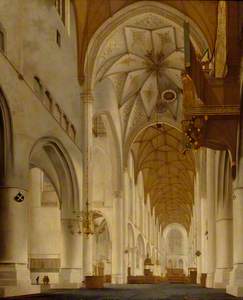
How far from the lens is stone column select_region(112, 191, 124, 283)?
105 ft

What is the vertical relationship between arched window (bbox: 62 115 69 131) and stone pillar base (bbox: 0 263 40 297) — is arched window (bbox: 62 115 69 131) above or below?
above

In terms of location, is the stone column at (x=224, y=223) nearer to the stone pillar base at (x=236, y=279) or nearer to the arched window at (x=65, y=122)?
the stone pillar base at (x=236, y=279)

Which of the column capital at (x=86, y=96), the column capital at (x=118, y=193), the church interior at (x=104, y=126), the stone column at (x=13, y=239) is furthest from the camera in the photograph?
the column capital at (x=118, y=193)

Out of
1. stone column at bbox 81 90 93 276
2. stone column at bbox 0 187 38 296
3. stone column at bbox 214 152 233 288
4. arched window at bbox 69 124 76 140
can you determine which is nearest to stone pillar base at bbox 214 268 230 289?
stone column at bbox 214 152 233 288

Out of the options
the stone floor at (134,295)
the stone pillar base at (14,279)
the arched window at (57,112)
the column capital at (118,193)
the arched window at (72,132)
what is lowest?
the stone floor at (134,295)

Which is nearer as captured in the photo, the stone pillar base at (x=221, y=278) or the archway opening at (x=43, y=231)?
the stone pillar base at (x=221, y=278)

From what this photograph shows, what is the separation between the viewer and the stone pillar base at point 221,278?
1927 centimetres

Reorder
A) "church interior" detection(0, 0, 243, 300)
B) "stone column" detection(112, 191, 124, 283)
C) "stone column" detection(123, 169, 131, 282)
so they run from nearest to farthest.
Result: "church interior" detection(0, 0, 243, 300) < "stone column" detection(112, 191, 124, 283) < "stone column" detection(123, 169, 131, 282)

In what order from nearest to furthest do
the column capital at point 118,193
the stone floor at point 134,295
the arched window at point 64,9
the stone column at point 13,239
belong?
the stone floor at point 134,295, the stone column at point 13,239, the arched window at point 64,9, the column capital at point 118,193

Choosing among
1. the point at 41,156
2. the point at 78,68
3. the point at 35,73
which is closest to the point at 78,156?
the point at 41,156

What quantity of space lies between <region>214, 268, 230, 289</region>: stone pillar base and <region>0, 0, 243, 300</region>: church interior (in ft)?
0.17

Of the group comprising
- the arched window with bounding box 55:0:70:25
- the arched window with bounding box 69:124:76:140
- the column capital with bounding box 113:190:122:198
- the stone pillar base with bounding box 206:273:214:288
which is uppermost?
the arched window with bounding box 55:0:70:25

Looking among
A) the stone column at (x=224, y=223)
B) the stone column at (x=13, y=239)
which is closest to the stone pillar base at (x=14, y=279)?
the stone column at (x=13, y=239)

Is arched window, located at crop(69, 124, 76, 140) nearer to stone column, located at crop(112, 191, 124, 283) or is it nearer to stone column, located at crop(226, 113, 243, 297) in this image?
stone column, located at crop(226, 113, 243, 297)
